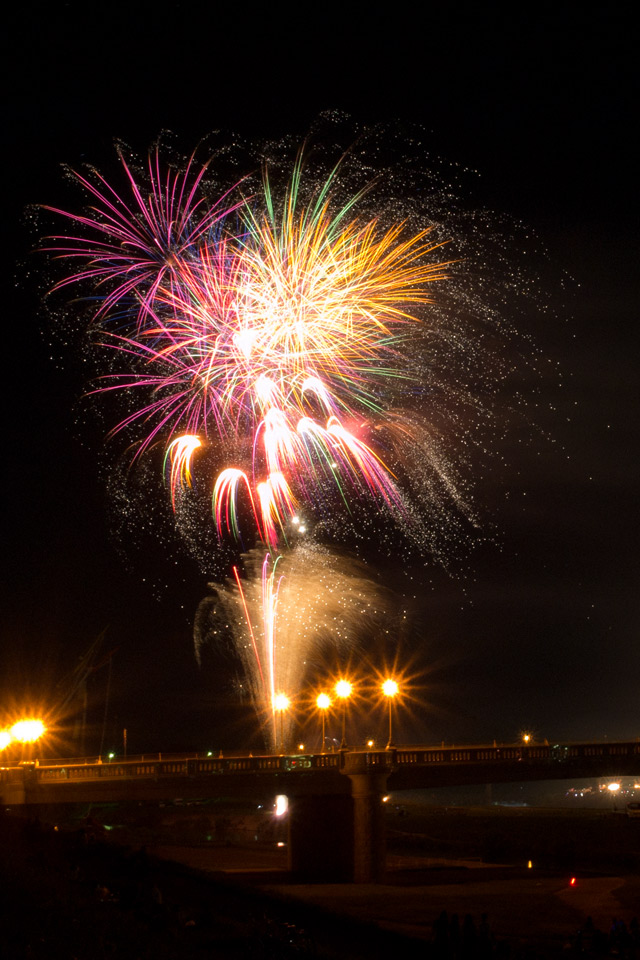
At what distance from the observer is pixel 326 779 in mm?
53094

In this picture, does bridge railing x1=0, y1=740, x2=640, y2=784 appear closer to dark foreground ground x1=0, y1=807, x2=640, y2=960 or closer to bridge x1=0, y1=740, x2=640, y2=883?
bridge x1=0, y1=740, x2=640, y2=883

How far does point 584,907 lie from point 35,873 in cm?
2672

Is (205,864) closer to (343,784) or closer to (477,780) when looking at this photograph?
(343,784)

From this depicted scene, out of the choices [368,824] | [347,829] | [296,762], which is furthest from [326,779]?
[347,829]

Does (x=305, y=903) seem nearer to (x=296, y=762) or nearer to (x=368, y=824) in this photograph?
(x=368, y=824)

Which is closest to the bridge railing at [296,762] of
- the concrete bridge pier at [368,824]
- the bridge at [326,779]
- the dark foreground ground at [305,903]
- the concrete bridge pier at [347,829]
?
the bridge at [326,779]

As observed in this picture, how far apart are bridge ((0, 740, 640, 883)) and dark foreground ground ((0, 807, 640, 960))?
2564 millimetres

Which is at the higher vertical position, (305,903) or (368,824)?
(368,824)

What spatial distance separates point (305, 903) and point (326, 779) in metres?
17.5

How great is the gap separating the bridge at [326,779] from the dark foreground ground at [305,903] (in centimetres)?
256

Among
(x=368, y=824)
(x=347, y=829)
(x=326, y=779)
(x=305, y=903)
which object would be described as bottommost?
(x=305, y=903)

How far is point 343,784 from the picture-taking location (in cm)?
5334

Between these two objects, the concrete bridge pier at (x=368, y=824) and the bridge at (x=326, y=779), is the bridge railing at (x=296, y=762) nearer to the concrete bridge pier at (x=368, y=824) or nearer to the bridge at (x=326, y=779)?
the bridge at (x=326, y=779)

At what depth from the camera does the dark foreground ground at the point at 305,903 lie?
19.1m
